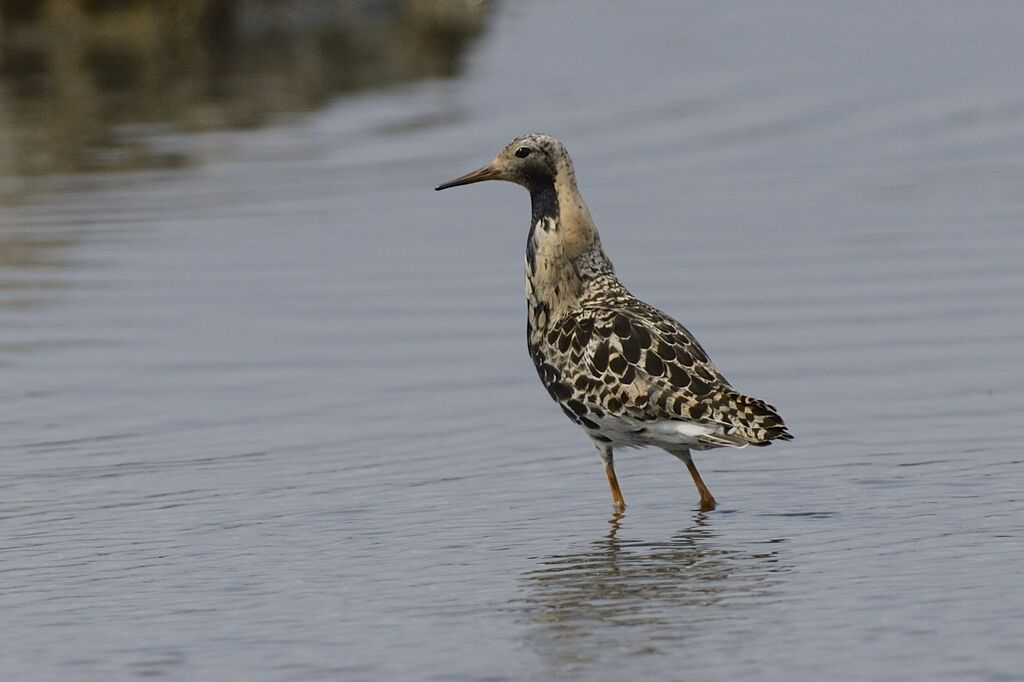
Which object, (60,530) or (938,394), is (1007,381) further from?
(60,530)

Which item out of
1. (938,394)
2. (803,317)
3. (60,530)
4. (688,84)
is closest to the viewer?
(60,530)

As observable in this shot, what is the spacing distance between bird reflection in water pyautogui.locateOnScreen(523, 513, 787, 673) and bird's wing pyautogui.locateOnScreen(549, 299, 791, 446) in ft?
2.04

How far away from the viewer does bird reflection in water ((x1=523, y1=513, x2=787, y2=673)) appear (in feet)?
31.1

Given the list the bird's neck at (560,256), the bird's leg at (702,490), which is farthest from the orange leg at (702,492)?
the bird's neck at (560,256)

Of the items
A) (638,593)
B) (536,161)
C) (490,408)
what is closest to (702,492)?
(638,593)

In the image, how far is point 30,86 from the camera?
113 ft

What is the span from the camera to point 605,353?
41.2 feet

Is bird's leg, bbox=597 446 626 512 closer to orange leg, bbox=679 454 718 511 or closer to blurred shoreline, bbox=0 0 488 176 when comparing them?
orange leg, bbox=679 454 718 511

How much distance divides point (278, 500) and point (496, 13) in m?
33.3

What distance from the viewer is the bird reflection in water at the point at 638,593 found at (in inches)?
373

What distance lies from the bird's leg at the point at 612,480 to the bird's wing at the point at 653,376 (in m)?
0.38

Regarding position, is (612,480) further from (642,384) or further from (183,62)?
(183,62)

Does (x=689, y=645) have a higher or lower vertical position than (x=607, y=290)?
lower

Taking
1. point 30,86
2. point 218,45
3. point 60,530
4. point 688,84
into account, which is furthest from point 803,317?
point 218,45
